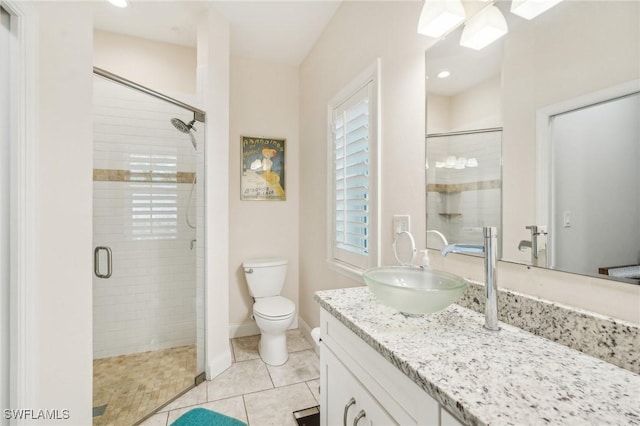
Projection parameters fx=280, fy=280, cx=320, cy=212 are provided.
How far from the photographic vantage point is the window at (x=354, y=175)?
5.49ft

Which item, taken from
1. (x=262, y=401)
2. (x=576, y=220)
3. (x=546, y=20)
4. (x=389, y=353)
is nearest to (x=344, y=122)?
(x=546, y=20)

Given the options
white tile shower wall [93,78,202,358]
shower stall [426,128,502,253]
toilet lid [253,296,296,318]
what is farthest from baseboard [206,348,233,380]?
shower stall [426,128,502,253]

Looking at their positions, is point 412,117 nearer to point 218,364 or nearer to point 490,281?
point 490,281

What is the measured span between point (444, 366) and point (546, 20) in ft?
3.42

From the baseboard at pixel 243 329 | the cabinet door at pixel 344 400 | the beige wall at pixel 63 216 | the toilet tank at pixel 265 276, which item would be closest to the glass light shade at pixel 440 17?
the cabinet door at pixel 344 400

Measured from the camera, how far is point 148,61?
8.48 ft

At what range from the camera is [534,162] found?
89 centimetres

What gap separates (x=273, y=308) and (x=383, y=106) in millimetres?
1716

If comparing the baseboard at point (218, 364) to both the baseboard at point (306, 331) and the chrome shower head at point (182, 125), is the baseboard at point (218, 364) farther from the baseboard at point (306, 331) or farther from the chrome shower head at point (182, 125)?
the chrome shower head at point (182, 125)

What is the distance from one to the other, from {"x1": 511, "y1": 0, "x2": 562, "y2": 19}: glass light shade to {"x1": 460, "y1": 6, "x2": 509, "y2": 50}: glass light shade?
0.05m

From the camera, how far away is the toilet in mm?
2209

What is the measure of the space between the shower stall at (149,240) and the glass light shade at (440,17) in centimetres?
163

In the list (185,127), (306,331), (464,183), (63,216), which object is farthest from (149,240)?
(464,183)

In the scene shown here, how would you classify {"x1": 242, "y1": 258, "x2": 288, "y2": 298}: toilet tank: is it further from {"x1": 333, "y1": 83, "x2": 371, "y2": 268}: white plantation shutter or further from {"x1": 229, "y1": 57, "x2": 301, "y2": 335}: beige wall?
{"x1": 333, "y1": 83, "x2": 371, "y2": 268}: white plantation shutter
